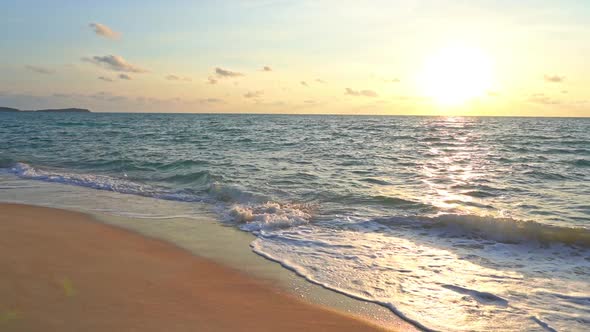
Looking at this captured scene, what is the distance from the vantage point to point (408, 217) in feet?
30.5

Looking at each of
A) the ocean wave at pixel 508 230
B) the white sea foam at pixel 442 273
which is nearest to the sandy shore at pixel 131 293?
the white sea foam at pixel 442 273

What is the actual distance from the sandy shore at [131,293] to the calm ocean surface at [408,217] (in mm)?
996

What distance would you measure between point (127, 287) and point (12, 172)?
43.5 ft

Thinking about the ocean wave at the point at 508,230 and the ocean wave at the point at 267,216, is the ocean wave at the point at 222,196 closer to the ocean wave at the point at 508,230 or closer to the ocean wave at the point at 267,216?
the ocean wave at the point at 267,216

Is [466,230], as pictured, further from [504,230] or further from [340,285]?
[340,285]

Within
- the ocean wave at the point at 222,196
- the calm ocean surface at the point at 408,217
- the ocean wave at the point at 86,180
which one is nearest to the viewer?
the calm ocean surface at the point at 408,217

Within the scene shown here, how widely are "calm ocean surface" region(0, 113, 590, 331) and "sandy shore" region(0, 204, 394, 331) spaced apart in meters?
1.00

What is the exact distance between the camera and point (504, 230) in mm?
8188

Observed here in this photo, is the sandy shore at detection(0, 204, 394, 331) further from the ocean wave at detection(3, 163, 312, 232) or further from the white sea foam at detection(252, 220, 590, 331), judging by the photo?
the ocean wave at detection(3, 163, 312, 232)

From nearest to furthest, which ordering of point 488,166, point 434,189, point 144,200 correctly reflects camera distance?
point 144,200, point 434,189, point 488,166

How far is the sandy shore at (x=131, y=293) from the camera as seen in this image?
13.1 feet

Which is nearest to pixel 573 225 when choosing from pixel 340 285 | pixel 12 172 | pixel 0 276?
pixel 340 285

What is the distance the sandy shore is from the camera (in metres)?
3.98

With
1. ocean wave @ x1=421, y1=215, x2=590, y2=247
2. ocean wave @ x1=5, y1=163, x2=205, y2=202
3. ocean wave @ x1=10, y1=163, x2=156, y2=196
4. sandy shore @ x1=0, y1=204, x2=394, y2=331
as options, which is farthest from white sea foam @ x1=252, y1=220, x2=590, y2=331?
ocean wave @ x1=10, y1=163, x2=156, y2=196
